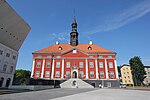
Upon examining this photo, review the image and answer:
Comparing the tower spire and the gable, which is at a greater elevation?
the tower spire

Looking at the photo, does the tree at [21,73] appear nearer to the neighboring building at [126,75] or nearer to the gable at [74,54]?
the gable at [74,54]

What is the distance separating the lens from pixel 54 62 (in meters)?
40.2

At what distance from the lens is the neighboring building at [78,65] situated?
124ft

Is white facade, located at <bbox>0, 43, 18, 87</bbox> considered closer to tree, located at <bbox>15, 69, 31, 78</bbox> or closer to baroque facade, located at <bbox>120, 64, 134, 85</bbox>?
tree, located at <bbox>15, 69, 31, 78</bbox>

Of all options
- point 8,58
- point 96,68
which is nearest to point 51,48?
point 8,58

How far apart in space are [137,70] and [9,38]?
53273mm

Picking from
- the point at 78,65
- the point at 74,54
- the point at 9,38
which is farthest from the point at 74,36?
the point at 9,38

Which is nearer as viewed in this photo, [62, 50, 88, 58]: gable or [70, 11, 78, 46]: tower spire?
[62, 50, 88, 58]: gable

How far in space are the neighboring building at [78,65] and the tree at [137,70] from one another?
19578mm

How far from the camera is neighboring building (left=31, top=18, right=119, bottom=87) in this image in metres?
37.9

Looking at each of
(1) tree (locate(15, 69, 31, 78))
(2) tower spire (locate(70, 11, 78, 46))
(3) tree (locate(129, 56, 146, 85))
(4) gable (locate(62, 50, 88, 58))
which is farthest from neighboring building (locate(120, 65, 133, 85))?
(1) tree (locate(15, 69, 31, 78))

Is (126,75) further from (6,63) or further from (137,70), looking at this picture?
(6,63)

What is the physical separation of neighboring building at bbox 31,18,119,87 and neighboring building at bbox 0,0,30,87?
7748mm

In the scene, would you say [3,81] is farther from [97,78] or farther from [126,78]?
[126,78]
